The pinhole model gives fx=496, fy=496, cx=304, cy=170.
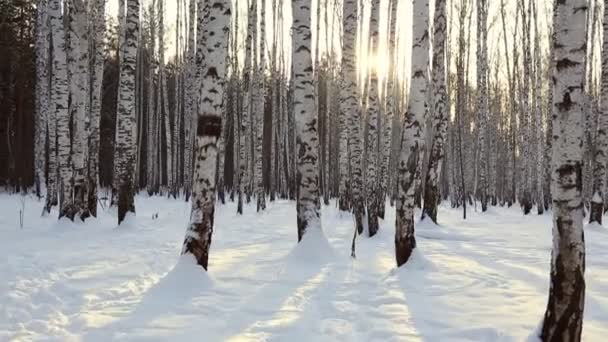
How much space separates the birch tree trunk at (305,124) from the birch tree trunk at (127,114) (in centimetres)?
455

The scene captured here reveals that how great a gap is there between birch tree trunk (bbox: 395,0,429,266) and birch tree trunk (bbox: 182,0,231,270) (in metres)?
2.35

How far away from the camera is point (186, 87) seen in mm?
23844

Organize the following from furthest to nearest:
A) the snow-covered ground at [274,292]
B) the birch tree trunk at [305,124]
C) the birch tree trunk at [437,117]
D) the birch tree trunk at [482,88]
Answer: the birch tree trunk at [482,88]
the birch tree trunk at [437,117]
the birch tree trunk at [305,124]
the snow-covered ground at [274,292]

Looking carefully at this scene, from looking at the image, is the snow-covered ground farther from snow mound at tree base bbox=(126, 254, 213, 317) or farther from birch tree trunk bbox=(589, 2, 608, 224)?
birch tree trunk bbox=(589, 2, 608, 224)

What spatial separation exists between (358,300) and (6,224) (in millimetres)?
9133

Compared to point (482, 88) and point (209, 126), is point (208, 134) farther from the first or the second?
point (482, 88)

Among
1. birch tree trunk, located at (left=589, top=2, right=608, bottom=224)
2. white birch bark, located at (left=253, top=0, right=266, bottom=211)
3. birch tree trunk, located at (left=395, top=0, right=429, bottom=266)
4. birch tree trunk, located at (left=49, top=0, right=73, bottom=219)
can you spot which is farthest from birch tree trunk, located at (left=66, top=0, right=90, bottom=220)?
birch tree trunk, located at (left=589, top=2, right=608, bottom=224)

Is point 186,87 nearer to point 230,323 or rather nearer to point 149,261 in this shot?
point 149,261

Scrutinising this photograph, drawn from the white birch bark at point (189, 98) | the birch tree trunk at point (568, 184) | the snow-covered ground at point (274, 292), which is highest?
the white birch bark at point (189, 98)

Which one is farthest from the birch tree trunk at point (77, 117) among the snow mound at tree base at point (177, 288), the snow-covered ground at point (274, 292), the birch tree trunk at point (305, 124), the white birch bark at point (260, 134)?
the white birch bark at point (260, 134)

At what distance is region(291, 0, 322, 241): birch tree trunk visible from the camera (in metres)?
7.24

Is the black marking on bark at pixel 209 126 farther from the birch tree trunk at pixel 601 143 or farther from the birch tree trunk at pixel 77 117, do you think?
the birch tree trunk at pixel 601 143

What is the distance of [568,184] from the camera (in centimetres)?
325

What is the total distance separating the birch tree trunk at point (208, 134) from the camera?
5648mm
